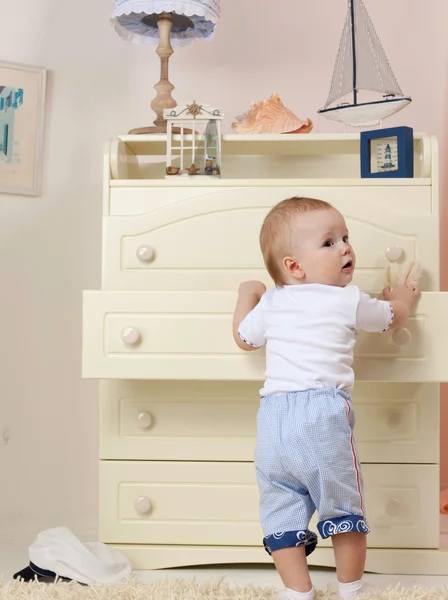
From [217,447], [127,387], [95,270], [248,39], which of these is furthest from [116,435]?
[248,39]

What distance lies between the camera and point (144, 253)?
188cm

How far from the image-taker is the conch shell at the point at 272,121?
2.12 metres

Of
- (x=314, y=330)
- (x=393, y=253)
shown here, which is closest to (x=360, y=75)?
(x=393, y=253)

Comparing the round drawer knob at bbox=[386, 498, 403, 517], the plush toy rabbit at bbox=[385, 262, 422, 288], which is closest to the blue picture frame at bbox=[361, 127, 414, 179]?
the plush toy rabbit at bbox=[385, 262, 422, 288]

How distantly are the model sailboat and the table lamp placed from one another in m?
0.37

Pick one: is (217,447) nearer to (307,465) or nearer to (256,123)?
(307,465)

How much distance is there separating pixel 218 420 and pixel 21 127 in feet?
3.90

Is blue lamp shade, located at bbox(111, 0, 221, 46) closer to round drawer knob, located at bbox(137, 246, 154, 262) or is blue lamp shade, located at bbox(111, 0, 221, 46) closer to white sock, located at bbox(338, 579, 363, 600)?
round drawer knob, located at bbox(137, 246, 154, 262)

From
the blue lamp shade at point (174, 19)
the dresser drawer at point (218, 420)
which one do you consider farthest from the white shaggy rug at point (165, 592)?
the blue lamp shade at point (174, 19)

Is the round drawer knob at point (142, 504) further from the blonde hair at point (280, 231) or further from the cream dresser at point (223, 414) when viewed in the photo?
the blonde hair at point (280, 231)

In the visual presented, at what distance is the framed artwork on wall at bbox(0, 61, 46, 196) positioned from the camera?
8.13 feet

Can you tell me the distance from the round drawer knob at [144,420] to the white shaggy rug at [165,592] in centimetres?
37

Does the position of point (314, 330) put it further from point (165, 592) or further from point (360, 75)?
point (360, 75)

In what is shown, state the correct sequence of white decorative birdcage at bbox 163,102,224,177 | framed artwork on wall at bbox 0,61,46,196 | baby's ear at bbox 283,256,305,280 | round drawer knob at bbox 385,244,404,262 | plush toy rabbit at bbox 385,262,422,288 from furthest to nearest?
framed artwork on wall at bbox 0,61,46,196
white decorative birdcage at bbox 163,102,224,177
round drawer knob at bbox 385,244,404,262
plush toy rabbit at bbox 385,262,422,288
baby's ear at bbox 283,256,305,280
